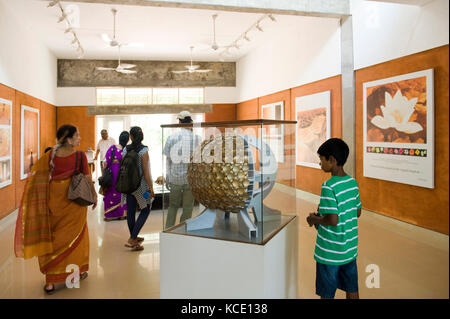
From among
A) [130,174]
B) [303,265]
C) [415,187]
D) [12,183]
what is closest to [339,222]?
[303,265]

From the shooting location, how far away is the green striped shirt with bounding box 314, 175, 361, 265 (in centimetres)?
198

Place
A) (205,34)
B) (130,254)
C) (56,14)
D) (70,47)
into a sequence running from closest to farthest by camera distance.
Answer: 1. (130,254)
2. (56,14)
3. (205,34)
4. (70,47)

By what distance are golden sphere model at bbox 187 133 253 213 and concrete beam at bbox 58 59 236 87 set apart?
427 inches

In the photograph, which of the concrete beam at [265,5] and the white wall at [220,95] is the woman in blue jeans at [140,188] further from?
the white wall at [220,95]

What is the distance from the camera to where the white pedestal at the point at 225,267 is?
1830 millimetres

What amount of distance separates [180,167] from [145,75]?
10.6 m
